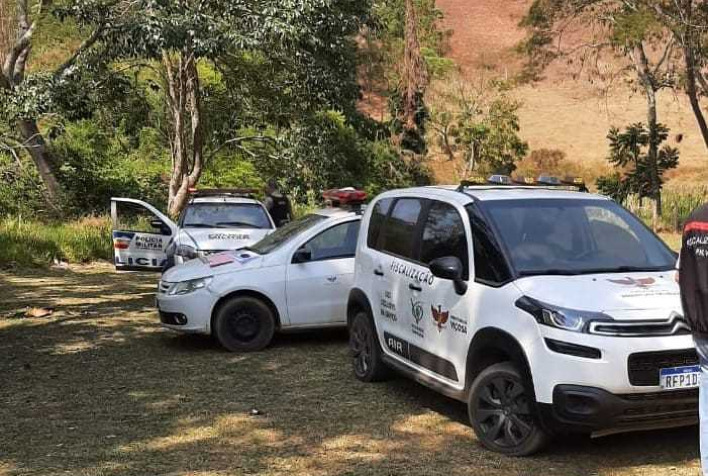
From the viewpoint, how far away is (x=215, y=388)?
7.74 m

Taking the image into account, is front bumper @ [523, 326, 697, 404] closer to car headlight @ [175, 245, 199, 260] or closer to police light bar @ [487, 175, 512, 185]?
police light bar @ [487, 175, 512, 185]

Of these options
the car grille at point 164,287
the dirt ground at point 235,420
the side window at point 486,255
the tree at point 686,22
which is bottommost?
the dirt ground at point 235,420

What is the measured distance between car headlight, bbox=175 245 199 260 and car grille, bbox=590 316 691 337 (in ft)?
24.9

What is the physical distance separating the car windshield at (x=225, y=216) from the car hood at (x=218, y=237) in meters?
0.35

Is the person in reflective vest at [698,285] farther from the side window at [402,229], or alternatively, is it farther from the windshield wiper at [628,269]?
the side window at [402,229]

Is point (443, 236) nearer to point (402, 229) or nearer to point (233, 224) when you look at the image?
point (402, 229)

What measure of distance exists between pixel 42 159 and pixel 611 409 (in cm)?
2386

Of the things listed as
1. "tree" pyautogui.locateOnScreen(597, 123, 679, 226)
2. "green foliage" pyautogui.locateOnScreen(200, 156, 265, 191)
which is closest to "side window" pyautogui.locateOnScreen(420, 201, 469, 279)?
"tree" pyautogui.locateOnScreen(597, 123, 679, 226)

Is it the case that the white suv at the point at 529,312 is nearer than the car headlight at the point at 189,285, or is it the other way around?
the white suv at the point at 529,312

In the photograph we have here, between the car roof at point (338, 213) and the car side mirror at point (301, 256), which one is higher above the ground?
the car roof at point (338, 213)

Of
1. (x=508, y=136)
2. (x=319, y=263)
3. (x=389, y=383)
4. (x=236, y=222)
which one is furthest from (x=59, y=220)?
(x=508, y=136)

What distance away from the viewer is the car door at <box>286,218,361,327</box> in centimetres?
921

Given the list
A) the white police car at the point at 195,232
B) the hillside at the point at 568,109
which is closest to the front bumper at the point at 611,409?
the white police car at the point at 195,232

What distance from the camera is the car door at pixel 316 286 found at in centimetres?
921
